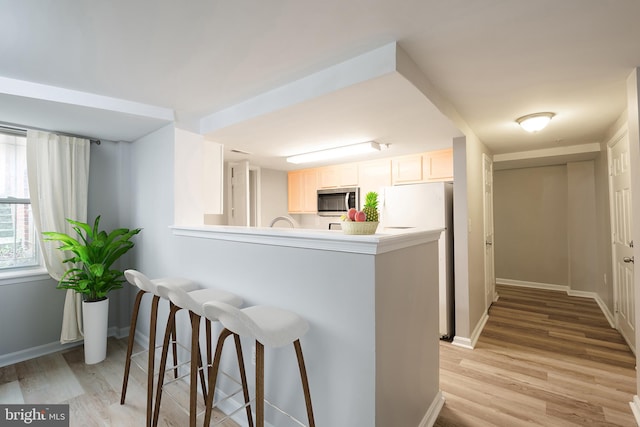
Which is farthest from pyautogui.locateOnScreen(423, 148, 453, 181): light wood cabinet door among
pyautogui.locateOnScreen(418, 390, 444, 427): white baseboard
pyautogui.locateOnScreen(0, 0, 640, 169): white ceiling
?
pyautogui.locateOnScreen(418, 390, 444, 427): white baseboard

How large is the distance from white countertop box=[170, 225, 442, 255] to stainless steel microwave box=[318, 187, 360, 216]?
228 centimetres

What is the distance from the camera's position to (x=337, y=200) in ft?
14.8

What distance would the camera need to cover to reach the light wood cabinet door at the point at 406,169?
3738 millimetres

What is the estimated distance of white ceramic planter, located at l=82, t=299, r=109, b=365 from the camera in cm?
271

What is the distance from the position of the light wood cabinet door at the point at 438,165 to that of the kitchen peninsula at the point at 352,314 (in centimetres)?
176

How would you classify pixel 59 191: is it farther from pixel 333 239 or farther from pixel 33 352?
pixel 333 239

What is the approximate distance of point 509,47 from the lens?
160cm

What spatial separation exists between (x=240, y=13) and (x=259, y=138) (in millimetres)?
1677

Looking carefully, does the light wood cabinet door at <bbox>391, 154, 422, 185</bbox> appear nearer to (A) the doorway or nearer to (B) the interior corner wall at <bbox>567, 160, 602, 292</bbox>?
(A) the doorway

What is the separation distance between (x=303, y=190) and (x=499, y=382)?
3621 millimetres

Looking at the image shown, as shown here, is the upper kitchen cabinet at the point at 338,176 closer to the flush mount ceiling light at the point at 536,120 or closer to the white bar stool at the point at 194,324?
the flush mount ceiling light at the point at 536,120

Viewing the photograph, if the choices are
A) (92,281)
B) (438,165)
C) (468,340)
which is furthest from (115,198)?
(468,340)

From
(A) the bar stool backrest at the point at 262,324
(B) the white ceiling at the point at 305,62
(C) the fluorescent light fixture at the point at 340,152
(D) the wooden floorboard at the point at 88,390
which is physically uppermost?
(B) the white ceiling at the point at 305,62

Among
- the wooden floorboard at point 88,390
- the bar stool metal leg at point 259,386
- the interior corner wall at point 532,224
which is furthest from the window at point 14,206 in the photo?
the interior corner wall at point 532,224
